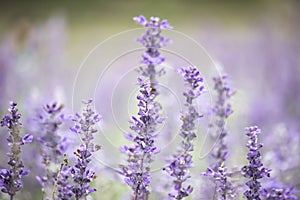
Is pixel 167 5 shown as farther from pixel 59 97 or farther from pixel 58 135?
pixel 58 135

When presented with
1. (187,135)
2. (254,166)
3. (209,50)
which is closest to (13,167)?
(187,135)

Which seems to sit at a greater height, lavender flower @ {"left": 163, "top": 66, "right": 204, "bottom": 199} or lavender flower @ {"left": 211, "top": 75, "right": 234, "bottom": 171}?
lavender flower @ {"left": 211, "top": 75, "right": 234, "bottom": 171}

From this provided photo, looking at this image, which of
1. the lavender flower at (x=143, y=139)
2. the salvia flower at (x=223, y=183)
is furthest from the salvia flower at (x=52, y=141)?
the salvia flower at (x=223, y=183)

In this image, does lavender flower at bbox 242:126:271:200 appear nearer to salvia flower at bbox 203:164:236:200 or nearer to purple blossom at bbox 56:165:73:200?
salvia flower at bbox 203:164:236:200

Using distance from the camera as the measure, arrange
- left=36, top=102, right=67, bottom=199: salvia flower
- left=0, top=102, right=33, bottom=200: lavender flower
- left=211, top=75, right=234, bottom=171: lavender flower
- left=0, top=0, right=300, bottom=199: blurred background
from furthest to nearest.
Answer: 1. left=0, top=0, right=300, bottom=199: blurred background
2. left=211, top=75, right=234, bottom=171: lavender flower
3. left=36, top=102, right=67, bottom=199: salvia flower
4. left=0, top=102, right=33, bottom=200: lavender flower

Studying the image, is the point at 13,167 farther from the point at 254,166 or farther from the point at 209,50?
the point at 209,50

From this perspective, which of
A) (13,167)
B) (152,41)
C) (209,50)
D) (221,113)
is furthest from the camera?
(209,50)

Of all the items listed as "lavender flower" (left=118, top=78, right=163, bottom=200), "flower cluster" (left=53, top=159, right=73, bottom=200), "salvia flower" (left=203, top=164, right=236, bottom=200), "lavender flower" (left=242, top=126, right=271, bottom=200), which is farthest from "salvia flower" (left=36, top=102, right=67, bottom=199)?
"lavender flower" (left=242, top=126, right=271, bottom=200)
